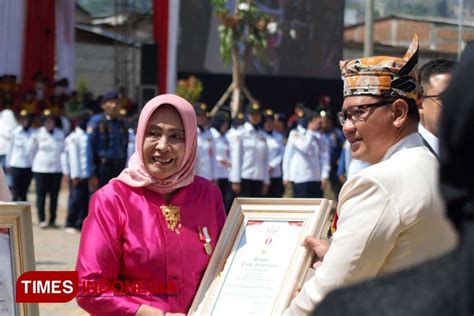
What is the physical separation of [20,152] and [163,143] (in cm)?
1205

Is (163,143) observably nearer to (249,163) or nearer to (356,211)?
(356,211)

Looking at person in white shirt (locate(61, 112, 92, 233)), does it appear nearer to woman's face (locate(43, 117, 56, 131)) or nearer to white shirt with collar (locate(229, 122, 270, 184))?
woman's face (locate(43, 117, 56, 131))

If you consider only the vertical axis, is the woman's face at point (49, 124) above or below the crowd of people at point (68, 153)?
above

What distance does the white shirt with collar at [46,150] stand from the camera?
48.1ft

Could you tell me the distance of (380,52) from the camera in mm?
Answer: 21734

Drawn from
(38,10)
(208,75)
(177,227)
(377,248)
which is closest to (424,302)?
(377,248)

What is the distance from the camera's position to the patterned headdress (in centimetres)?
292

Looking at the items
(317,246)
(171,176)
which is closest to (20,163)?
(171,176)

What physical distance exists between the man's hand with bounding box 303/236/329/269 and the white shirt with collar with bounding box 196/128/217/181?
11.9 meters

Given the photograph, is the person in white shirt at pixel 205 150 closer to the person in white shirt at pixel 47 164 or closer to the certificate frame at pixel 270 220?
the person in white shirt at pixel 47 164

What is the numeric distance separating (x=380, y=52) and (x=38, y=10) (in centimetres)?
853

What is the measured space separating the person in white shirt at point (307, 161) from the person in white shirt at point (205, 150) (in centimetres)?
113

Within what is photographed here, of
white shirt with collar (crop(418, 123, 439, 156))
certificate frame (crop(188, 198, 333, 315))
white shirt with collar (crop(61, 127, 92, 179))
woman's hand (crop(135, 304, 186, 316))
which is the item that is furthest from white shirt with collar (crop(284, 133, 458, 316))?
white shirt with collar (crop(61, 127, 92, 179))

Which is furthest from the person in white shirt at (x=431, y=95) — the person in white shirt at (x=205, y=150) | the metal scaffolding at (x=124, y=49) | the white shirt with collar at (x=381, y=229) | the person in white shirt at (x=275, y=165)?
the metal scaffolding at (x=124, y=49)
